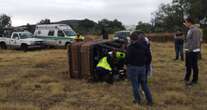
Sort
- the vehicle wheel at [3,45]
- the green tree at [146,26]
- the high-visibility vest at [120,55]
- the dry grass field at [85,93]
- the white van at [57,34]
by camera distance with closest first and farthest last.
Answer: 1. the dry grass field at [85,93]
2. the high-visibility vest at [120,55]
3. the white van at [57,34]
4. the vehicle wheel at [3,45]
5. the green tree at [146,26]

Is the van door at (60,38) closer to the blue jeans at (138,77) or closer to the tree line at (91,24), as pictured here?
the blue jeans at (138,77)

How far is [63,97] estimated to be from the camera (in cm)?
1189

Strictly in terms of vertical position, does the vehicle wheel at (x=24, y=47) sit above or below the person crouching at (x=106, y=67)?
below

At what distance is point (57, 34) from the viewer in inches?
1336

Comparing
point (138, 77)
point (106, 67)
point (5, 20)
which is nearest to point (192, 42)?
point (106, 67)

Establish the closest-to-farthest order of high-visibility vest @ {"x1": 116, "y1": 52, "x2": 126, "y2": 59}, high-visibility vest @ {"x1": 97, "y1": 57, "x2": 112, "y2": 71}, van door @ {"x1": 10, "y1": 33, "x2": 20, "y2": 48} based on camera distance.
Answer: high-visibility vest @ {"x1": 97, "y1": 57, "x2": 112, "y2": 71}
high-visibility vest @ {"x1": 116, "y1": 52, "x2": 126, "y2": 59}
van door @ {"x1": 10, "y1": 33, "x2": 20, "y2": 48}

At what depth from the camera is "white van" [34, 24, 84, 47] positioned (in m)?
33.5

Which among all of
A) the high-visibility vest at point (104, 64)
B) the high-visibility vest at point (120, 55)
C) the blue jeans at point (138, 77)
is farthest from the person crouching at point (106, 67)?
the blue jeans at point (138, 77)

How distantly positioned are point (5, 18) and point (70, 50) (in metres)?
46.5

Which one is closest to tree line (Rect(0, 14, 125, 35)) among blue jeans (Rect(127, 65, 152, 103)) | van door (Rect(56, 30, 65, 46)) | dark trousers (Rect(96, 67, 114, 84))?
van door (Rect(56, 30, 65, 46))

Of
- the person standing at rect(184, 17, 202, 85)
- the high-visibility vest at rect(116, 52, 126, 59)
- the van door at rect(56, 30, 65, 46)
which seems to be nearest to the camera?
the person standing at rect(184, 17, 202, 85)

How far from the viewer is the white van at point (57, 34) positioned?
33469mm

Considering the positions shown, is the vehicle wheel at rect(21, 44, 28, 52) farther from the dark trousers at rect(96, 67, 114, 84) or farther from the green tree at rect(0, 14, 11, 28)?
the green tree at rect(0, 14, 11, 28)

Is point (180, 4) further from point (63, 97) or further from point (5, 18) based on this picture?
point (63, 97)
